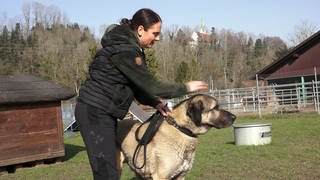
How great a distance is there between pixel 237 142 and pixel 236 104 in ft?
59.0

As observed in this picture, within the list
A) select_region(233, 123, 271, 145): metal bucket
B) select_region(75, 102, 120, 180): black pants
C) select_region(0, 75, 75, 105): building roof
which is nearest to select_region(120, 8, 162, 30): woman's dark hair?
select_region(75, 102, 120, 180): black pants

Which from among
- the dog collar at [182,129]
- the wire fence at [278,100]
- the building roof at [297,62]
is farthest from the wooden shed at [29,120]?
the building roof at [297,62]

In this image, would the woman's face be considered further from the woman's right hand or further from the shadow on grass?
the shadow on grass

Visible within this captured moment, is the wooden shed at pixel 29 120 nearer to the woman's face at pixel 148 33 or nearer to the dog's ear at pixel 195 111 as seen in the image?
the dog's ear at pixel 195 111

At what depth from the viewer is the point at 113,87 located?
3609 millimetres

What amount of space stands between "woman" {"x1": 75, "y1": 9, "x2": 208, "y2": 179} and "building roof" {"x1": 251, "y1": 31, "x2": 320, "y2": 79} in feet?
107

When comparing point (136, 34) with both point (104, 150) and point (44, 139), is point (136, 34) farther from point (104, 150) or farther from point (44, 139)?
point (44, 139)

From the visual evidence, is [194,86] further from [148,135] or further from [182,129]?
[148,135]

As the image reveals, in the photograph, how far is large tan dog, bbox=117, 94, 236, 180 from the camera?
432 centimetres

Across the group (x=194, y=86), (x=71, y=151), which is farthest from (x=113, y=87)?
(x=71, y=151)

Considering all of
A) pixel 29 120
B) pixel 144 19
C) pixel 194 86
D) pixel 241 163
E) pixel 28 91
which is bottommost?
pixel 241 163

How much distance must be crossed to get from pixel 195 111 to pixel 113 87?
106 centimetres

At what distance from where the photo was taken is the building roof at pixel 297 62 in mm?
35009

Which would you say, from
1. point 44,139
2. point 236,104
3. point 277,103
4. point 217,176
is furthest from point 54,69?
point 217,176
